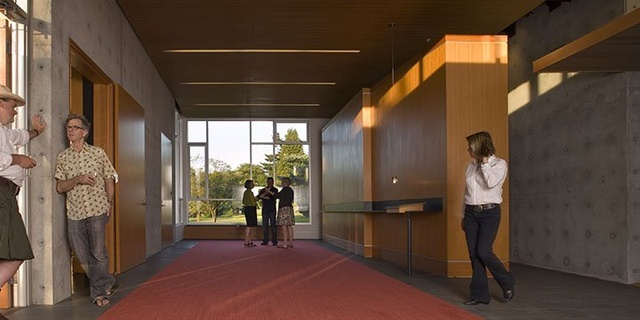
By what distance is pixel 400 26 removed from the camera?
393 inches

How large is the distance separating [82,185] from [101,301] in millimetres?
941

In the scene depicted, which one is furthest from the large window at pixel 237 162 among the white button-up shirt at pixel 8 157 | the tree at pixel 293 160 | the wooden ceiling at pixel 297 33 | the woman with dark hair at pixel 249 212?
the white button-up shirt at pixel 8 157

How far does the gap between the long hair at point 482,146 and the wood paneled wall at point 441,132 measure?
2299mm

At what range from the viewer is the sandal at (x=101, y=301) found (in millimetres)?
5859

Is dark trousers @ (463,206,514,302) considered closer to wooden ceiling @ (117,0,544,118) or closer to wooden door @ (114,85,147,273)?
wooden ceiling @ (117,0,544,118)

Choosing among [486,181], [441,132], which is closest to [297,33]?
[441,132]

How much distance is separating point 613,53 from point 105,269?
473 centimetres

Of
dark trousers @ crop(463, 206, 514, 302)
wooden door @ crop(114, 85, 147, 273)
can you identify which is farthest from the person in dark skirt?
dark trousers @ crop(463, 206, 514, 302)

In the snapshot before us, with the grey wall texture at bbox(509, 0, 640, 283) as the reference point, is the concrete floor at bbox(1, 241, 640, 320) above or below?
below

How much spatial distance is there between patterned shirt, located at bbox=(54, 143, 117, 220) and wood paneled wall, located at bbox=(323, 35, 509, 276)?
3.85m

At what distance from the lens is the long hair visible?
5746 millimetres

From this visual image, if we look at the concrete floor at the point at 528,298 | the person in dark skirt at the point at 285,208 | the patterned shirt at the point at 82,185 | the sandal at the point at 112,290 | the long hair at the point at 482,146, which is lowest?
the concrete floor at the point at 528,298

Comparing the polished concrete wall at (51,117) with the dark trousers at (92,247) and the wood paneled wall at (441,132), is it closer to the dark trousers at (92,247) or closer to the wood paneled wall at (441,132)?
the dark trousers at (92,247)

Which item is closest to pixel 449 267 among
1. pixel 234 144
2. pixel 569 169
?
pixel 569 169
